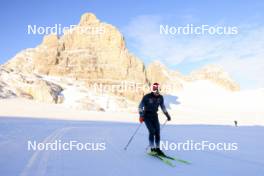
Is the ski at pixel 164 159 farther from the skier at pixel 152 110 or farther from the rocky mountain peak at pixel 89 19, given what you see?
the rocky mountain peak at pixel 89 19

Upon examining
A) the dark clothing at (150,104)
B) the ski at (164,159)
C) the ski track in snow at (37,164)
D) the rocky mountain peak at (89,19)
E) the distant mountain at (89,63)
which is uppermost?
the rocky mountain peak at (89,19)

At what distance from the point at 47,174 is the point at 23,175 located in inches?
16.8

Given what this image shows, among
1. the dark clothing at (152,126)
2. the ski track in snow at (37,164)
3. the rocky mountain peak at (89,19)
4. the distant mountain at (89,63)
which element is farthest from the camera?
the rocky mountain peak at (89,19)

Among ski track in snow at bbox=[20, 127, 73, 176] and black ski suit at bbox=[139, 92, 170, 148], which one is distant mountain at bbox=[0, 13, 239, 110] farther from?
ski track in snow at bbox=[20, 127, 73, 176]

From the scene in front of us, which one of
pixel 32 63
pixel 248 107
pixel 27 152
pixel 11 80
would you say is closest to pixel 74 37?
pixel 32 63

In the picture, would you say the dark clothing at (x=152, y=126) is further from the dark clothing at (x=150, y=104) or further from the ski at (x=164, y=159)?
the ski at (x=164, y=159)

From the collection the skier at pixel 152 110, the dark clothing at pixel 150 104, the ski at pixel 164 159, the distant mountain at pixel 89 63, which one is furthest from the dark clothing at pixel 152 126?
the distant mountain at pixel 89 63

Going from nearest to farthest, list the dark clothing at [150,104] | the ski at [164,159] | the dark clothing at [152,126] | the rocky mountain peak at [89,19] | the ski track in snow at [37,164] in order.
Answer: the ski track in snow at [37,164] < the ski at [164,159] < the dark clothing at [152,126] < the dark clothing at [150,104] < the rocky mountain peak at [89,19]

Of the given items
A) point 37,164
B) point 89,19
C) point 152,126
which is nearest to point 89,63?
point 89,19

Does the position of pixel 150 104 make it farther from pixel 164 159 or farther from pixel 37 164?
pixel 37 164

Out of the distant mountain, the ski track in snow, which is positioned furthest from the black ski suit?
the distant mountain

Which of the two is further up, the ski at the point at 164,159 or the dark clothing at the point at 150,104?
the dark clothing at the point at 150,104

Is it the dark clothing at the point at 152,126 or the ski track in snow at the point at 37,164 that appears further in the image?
the dark clothing at the point at 152,126

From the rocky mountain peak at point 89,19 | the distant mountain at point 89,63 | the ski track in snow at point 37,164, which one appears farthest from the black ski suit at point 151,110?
the rocky mountain peak at point 89,19
